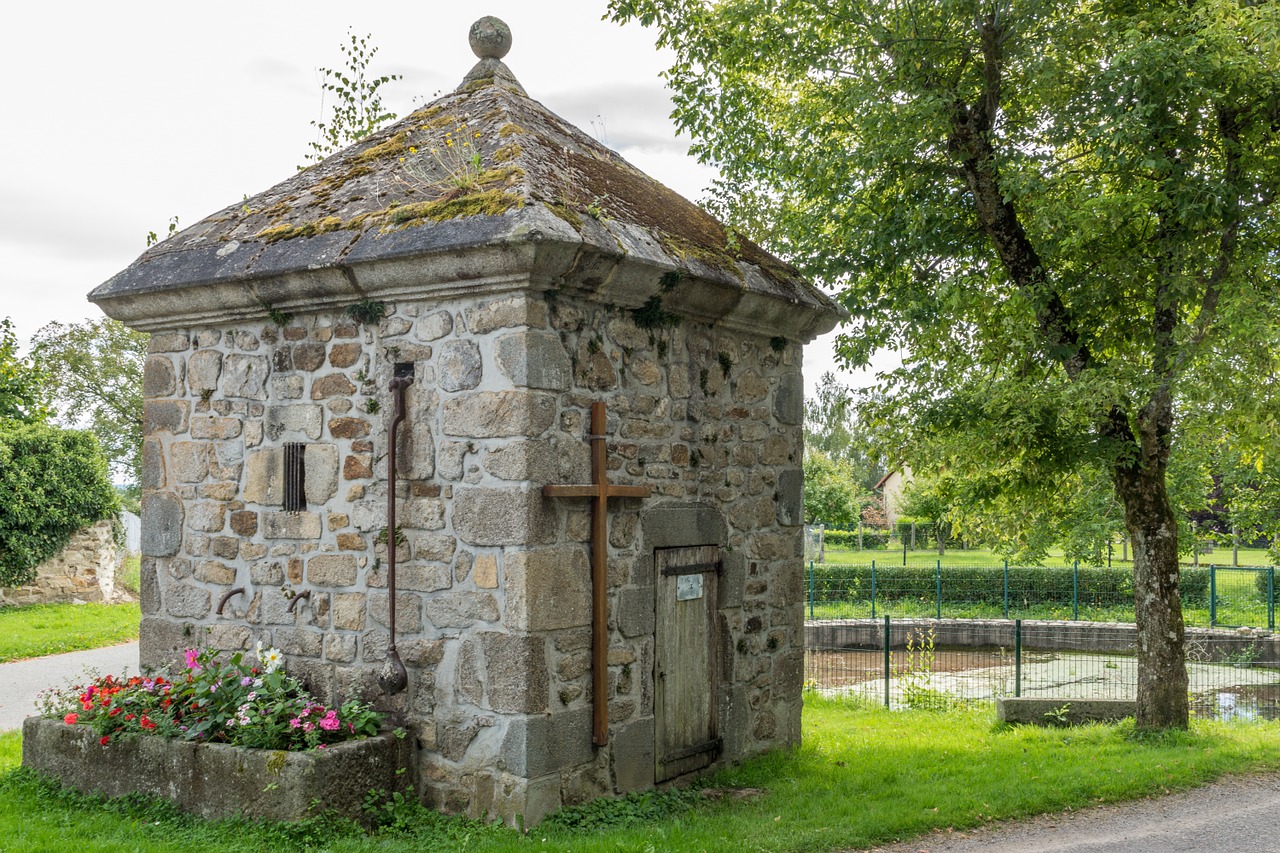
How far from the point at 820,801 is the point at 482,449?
310 cm

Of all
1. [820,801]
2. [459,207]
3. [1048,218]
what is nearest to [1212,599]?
[1048,218]

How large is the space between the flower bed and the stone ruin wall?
0.30 metres

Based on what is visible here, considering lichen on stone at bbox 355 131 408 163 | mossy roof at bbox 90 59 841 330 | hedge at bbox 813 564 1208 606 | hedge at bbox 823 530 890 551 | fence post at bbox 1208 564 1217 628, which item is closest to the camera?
mossy roof at bbox 90 59 841 330

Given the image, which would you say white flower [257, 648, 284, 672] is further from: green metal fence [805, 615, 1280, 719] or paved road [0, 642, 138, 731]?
green metal fence [805, 615, 1280, 719]

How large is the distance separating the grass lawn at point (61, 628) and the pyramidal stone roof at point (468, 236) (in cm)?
860

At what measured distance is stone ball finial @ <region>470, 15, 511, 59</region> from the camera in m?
7.54

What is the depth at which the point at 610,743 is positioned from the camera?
6.13m

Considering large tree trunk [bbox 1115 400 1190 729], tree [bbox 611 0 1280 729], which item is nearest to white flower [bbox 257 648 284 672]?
tree [bbox 611 0 1280 729]

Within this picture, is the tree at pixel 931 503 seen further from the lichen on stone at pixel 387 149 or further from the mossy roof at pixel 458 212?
the lichen on stone at pixel 387 149

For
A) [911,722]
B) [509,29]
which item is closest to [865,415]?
[911,722]

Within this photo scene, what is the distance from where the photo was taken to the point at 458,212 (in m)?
5.76

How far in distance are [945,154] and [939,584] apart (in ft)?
50.1

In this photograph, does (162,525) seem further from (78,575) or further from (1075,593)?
(1075,593)

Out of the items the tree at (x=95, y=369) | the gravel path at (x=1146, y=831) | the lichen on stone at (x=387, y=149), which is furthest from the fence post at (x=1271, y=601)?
the tree at (x=95, y=369)
